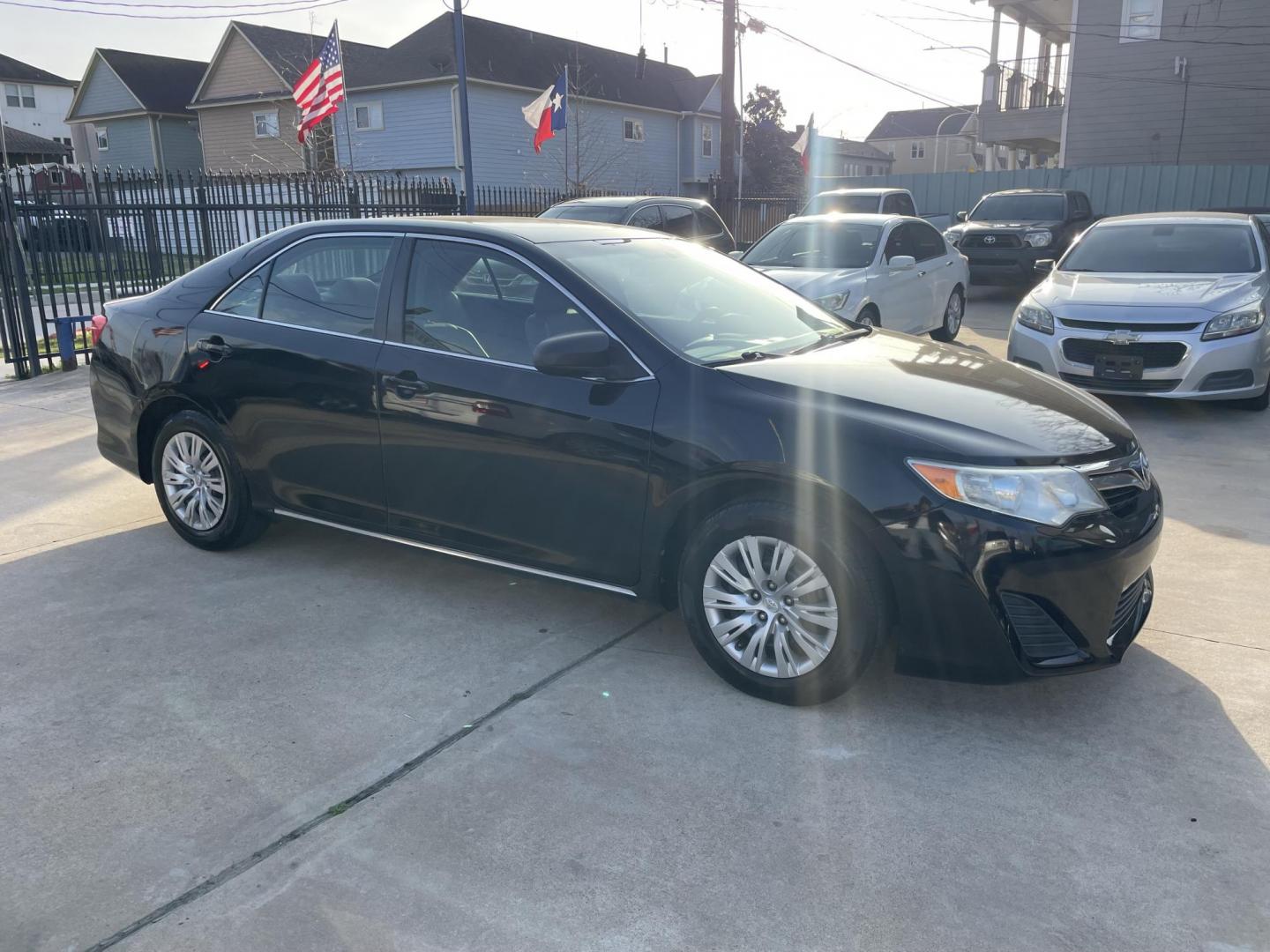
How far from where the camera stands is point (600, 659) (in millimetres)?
4016

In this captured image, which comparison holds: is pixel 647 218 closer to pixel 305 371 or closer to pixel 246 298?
pixel 246 298

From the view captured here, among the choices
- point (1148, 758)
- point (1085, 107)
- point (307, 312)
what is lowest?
point (1148, 758)

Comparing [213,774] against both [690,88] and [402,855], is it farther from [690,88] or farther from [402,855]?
[690,88]

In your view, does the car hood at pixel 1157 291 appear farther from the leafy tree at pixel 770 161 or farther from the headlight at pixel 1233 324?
the leafy tree at pixel 770 161

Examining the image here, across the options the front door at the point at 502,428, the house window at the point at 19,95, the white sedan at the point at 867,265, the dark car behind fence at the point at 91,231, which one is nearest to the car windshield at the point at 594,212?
the white sedan at the point at 867,265

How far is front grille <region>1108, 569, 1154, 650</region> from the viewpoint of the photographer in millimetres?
3475

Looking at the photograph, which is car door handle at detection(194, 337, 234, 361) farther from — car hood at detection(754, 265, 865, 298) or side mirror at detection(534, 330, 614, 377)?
car hood at detection(754, 265, 865, 298)

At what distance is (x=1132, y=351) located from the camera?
7742mm

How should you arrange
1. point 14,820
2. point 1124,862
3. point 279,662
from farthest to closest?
point 279,662 → point 14,820 → point 1124,862

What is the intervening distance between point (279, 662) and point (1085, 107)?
2492cm

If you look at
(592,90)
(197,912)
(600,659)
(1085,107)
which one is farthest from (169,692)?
(592,90)

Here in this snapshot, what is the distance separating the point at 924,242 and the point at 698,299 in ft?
25.6

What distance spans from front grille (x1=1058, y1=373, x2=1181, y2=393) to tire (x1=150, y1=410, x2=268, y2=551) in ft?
20.2

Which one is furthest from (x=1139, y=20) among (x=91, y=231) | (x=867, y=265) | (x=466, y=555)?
(x=466, y=555)
